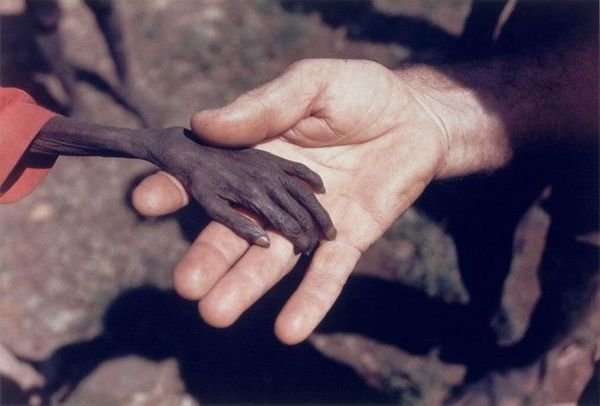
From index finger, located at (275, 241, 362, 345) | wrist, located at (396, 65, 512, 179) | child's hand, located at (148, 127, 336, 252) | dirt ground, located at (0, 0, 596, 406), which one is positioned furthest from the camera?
dirt ground, located at (0, 0, 596, 406)

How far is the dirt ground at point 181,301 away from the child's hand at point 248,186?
1.19 m

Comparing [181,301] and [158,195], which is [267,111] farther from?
[181,301]

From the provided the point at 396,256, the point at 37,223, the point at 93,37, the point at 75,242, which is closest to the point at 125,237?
the point at 75,242

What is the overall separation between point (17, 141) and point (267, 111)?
804 mm

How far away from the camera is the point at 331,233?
2.08 m

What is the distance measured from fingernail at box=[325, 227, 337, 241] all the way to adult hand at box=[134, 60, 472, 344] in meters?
0.02

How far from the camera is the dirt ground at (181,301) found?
3031 mm

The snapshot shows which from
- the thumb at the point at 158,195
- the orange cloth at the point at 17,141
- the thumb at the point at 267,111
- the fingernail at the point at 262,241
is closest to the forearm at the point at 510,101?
the thumb at the point at 267,111

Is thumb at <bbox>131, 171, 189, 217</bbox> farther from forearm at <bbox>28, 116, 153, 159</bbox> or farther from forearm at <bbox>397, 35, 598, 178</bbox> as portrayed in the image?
forearm at <bbox>397, 35, 598, 178</bbox>

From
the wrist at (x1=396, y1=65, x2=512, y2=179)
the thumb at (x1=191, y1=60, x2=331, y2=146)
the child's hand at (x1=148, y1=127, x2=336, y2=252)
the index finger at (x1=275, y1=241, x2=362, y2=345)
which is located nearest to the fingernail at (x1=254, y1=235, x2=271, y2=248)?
the child's hand at (x1=148, y1=127, x2=336, y2=252)

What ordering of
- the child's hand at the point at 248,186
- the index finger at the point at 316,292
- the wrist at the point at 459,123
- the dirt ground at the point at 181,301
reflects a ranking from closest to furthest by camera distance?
the index finger at the point at 316,292 → the child's hand at the point at 248,186 → the wrist at the point at 459,123 → the dirt ground at the point at 181,301

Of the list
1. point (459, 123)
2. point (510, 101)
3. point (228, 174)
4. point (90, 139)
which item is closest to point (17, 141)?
point (90, 139)

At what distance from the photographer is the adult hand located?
6.49 feet

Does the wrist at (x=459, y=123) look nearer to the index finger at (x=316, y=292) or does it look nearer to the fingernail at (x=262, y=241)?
the index finger at (x=316, y=292)
